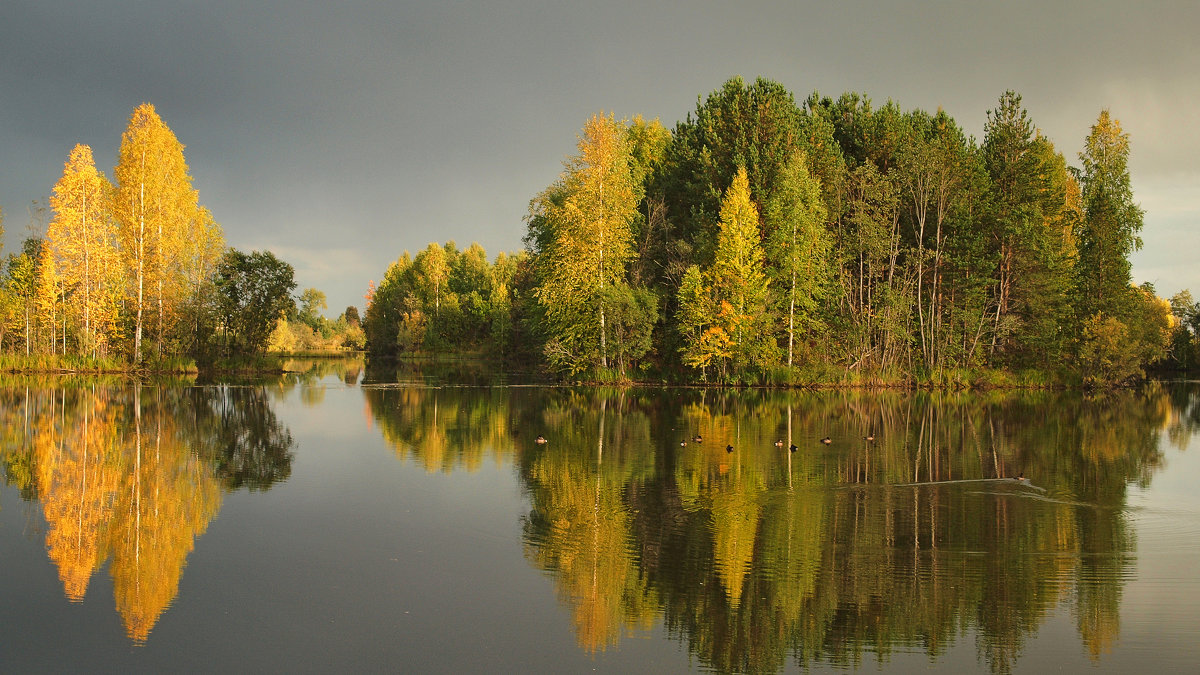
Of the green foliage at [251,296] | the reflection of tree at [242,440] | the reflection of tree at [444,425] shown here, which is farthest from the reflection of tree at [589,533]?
the green foliage at [251,296]

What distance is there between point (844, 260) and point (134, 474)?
122 feet

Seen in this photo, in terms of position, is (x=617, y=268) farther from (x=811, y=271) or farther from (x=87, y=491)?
(x=87, y=491)

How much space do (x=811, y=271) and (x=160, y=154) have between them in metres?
39.3

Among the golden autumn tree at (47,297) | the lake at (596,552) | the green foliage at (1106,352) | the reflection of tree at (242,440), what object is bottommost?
the lake at (596,552)

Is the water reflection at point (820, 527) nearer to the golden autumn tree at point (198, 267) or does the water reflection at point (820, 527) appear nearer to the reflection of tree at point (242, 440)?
the reflection of tree at point (242, 440)

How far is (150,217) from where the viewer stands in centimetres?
4919

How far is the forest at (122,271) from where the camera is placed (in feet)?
155

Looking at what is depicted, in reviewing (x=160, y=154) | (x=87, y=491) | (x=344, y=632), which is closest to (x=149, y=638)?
(x=344, y=632)

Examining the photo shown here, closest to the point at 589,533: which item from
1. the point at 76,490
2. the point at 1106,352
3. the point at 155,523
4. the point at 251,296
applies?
the point at 155,523

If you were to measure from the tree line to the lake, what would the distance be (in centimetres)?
3158

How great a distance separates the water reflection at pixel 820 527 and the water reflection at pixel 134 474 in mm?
3745

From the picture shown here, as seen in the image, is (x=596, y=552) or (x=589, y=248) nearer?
(x=596, y=552)

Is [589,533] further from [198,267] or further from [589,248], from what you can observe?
[198,267]

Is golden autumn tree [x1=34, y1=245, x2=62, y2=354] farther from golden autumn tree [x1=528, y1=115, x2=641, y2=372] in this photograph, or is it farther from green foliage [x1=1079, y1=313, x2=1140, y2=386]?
green foliage [x1=1079, y1=313, x2=1140, y2=386]
